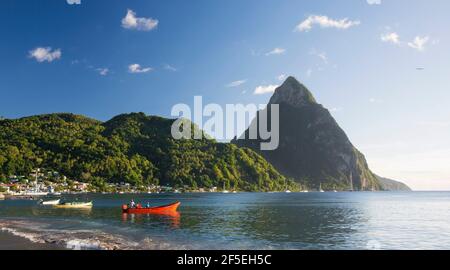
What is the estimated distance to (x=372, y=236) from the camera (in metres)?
50.9

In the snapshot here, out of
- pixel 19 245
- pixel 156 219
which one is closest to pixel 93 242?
pixel 19 245

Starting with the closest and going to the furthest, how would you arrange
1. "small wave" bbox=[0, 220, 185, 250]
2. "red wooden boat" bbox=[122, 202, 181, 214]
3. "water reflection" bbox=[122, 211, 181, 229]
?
"small wave" bbox=[0, 220, 185, 250]
"water reflection" bbox=[122, 211, 181, 229]
"red wooden boat" bbox=[122, 202, 181, 214]

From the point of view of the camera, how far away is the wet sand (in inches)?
1330

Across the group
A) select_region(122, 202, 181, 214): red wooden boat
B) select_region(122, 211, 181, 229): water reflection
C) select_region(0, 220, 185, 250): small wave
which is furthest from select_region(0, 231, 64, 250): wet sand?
select_region(122, 202, 181, 214): red wooden boat

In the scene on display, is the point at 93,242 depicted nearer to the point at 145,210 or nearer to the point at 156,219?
the point at 156,219

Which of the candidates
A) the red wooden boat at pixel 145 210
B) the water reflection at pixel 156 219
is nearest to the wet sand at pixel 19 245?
the water reflection at pixel 156 219

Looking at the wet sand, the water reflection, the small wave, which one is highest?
the wet sand

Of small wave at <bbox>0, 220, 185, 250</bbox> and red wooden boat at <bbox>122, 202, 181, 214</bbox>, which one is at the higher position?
small wave at <bbox>0, 220, 185, 250</bbox>

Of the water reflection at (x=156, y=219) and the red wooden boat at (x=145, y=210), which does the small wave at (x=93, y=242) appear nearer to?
the water reflection at (x=156, y=219)

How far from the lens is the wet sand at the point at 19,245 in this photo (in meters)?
33.8

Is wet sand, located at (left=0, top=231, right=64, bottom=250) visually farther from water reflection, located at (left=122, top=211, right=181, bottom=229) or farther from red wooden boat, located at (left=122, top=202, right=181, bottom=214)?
red wooden boat, located at (left=122, top=202, right=181, bottom=214)

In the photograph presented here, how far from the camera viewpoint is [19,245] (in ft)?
116

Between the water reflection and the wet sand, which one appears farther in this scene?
the water reflection
